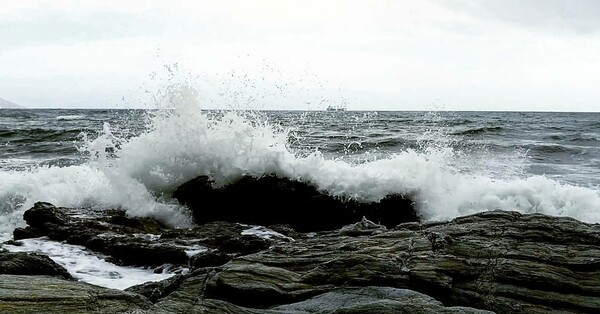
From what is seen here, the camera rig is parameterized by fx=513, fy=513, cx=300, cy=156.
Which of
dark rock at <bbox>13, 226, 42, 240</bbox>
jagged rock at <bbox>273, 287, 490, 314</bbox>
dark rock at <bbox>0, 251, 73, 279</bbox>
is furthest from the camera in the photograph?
dark rock at <bbox>13, 226, 42, 240</bbox>

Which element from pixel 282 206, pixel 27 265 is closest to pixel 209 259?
pixel 27 265

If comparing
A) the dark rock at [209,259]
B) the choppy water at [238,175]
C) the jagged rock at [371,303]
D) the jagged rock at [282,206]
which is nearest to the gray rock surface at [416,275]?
the jagged rock at [371,303]

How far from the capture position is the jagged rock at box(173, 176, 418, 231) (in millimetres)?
10938

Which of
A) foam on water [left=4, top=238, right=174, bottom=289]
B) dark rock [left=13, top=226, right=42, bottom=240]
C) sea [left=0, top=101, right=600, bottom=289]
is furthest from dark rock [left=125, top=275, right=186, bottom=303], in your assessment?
sea [left=0, top=101, right=600, bottom=289]

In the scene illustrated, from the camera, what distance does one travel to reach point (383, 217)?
11156mm

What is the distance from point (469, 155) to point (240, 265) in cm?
1719

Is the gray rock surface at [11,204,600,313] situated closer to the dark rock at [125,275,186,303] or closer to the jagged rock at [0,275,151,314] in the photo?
the dark rock at [125,275,186,303]

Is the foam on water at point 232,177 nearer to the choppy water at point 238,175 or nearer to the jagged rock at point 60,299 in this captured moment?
the choppy water at point 238,175

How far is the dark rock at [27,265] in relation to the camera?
5559 millimetres

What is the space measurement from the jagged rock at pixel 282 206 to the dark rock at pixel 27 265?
16.8 feet

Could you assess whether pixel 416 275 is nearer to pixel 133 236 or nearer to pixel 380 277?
pixel 380 277

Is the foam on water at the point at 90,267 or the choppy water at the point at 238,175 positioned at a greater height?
the choppy water at the point at 238,175

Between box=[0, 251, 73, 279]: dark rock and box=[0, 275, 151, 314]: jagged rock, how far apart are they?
106 centimetres

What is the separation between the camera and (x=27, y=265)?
5730 millimetres
